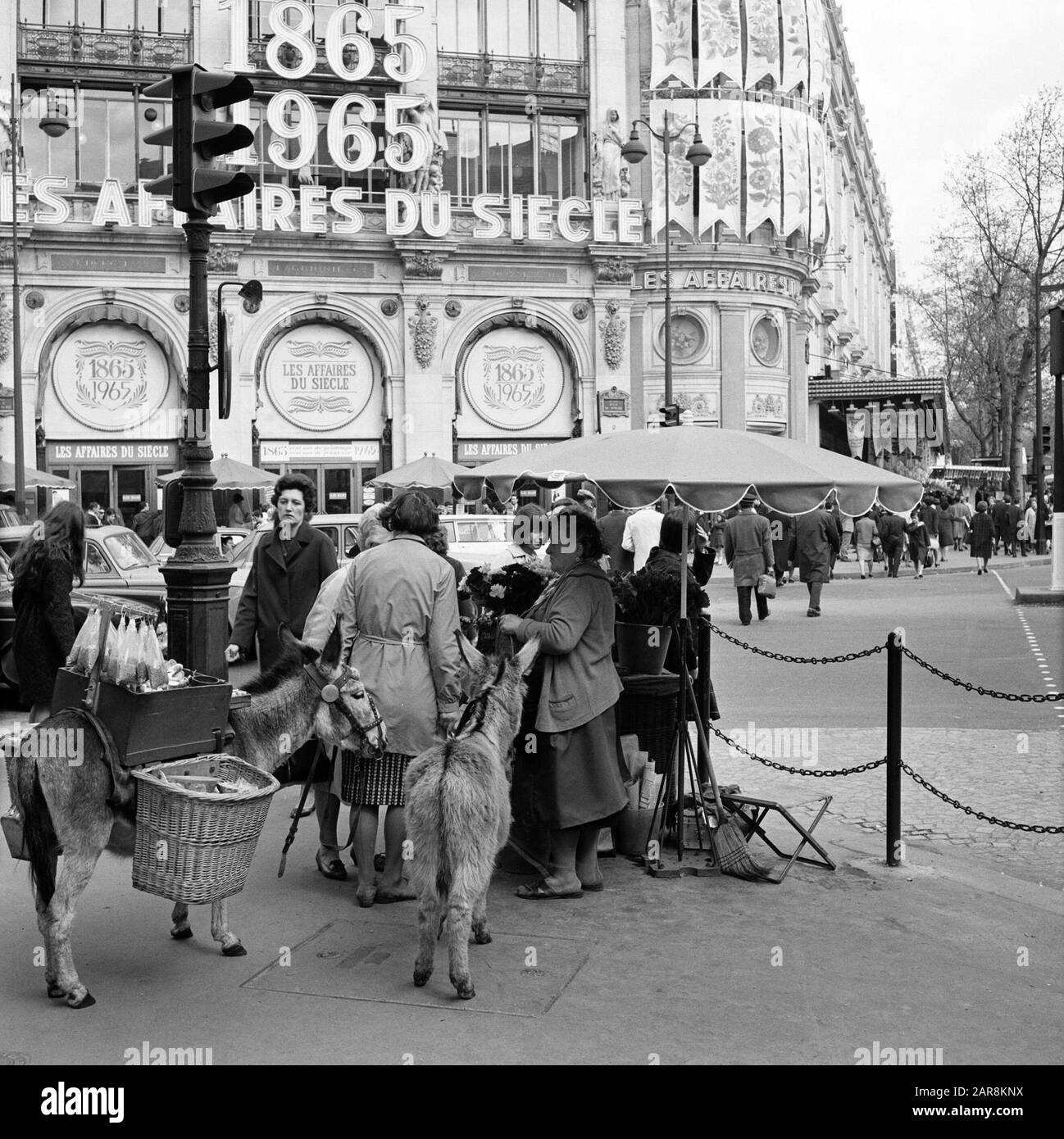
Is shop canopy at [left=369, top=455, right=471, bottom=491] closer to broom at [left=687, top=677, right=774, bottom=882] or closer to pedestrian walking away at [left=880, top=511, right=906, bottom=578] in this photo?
pedestrian walking away at [left=880, top=511, right=906, bottom=578]

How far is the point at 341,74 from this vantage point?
129ft

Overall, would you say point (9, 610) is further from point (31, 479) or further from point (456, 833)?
point (31, 479)

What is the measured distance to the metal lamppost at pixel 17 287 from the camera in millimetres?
31562

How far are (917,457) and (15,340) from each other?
32946 mm

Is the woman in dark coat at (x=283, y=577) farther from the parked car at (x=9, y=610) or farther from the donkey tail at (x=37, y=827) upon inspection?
the parked car at (x=9, y=610)

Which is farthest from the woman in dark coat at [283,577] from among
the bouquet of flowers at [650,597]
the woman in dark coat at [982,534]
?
the woman in dark coat at [982,534]

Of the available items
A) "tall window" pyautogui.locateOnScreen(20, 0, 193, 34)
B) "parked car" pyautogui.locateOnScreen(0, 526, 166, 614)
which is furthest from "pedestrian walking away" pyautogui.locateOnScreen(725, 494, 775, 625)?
"tall window" pyautogui.locateOnScreen(20, 0, 193, 34)

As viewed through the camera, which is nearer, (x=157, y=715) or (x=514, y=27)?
(x=157, y=715)

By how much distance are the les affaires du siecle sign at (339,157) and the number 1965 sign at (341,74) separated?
0.02 metres

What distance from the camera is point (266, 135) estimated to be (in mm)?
39844

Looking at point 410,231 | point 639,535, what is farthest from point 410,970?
point 410,231

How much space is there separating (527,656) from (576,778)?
75 cm

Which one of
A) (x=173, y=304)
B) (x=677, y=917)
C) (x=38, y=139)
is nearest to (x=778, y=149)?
(x=173, y=304)
